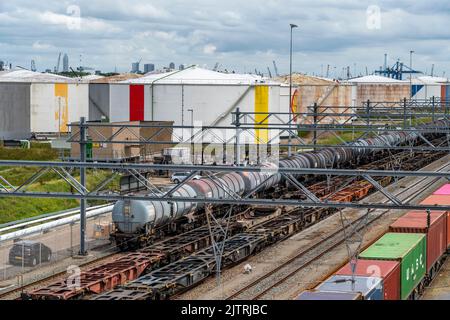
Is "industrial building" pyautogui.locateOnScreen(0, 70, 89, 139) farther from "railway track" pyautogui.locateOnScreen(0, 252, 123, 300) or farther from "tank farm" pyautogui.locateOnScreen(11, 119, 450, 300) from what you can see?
"railway track" pyautogui.locateOnScreen(0, 252, 123, 300)

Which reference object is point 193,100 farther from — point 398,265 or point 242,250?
point 398,265

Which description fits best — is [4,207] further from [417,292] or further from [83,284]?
[417,292]

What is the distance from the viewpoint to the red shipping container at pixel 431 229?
2045 centimetres

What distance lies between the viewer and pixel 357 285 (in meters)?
14.0

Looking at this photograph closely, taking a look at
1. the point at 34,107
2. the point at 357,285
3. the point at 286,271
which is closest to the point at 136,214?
the point at 286,271

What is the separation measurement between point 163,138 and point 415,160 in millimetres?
17328

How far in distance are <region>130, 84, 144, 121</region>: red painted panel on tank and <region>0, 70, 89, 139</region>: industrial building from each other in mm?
5780


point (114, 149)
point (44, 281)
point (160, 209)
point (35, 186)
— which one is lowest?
point (44, 281)

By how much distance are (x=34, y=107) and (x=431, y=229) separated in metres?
42.9

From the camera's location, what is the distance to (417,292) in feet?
62.5

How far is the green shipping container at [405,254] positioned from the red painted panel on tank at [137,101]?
3744 cm

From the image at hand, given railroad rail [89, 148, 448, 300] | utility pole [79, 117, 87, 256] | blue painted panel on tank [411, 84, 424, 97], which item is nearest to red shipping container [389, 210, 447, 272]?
railroad rail [89, 148, 448, 300]

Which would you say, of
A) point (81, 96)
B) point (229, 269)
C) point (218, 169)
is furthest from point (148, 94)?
point (218, 169)

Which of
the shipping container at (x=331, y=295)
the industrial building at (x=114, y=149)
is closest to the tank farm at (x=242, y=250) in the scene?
the shipping container at (x=331, y=295)
